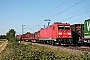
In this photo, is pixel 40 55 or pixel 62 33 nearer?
pixel 40 55

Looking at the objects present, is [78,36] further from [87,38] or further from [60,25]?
[87,38]

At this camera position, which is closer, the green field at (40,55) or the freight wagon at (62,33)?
the green field at (40,55)

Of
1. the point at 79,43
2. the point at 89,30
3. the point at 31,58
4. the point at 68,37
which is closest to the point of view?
the point at 31,58

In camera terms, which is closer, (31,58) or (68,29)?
A: (31,58)

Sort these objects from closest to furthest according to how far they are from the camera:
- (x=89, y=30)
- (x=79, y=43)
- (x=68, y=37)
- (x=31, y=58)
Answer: (x=31, y=58), (x=89, y=30), (x=68, y=37), (x=79, y=43)

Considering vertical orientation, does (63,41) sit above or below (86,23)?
below

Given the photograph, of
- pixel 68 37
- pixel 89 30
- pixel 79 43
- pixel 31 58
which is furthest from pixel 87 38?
pixel 31 58

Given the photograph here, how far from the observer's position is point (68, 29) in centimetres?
3044

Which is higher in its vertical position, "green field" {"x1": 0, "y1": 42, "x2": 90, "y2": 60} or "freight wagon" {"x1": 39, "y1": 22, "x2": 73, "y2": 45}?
"freight wagon" {"x1": 39, "y1": 22, "x2": 73, "y2": 45}

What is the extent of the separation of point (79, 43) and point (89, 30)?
862cm

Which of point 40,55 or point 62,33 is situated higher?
point 62,33

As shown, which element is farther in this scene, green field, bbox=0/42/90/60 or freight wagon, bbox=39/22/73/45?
freight wagon, bbox=39/22/73/45

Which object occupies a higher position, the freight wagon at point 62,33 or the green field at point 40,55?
the freight wagon at point 62,33

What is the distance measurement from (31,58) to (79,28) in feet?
69.3
